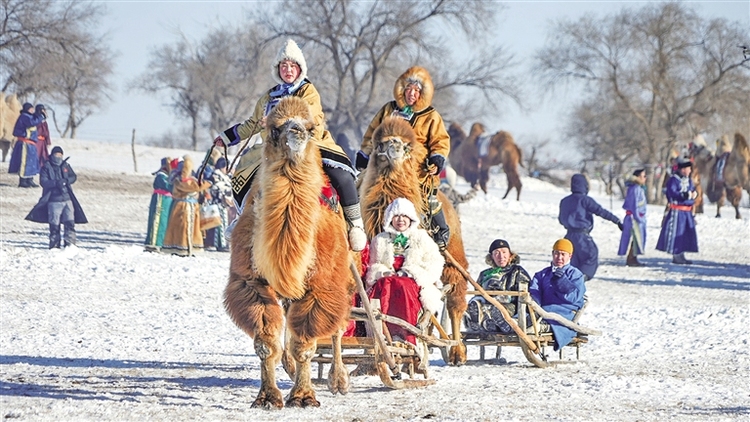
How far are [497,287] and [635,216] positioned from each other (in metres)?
11.3

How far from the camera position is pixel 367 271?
26.1 feet

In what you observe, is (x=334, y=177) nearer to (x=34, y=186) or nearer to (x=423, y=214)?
(x=423, y=214)

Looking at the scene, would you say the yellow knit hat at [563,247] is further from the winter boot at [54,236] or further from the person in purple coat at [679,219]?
the person in purple coat at [679,219]

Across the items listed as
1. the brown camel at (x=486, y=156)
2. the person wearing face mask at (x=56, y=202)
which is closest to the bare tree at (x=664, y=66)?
the brown camel at (x=486, y=156)

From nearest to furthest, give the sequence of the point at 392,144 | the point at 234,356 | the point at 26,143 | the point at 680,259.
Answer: the point at 392,144 → the point at 234,356 → the point at 680,259 → the point at 26,143

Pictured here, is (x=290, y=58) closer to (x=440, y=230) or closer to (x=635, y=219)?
(x=440, y=230)

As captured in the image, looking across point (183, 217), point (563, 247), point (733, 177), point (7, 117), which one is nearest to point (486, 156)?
point (733, 177)

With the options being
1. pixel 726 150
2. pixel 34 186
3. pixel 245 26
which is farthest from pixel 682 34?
pixel 34 186

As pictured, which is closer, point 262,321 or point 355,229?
point 262,321

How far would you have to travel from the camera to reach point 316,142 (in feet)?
22.7

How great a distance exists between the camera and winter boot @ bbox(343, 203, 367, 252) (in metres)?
7.21

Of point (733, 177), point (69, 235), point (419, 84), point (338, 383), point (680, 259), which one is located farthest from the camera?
point (733, 177)

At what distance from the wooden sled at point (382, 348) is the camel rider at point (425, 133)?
1158 millimetres

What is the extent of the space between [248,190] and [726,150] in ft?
91.7
